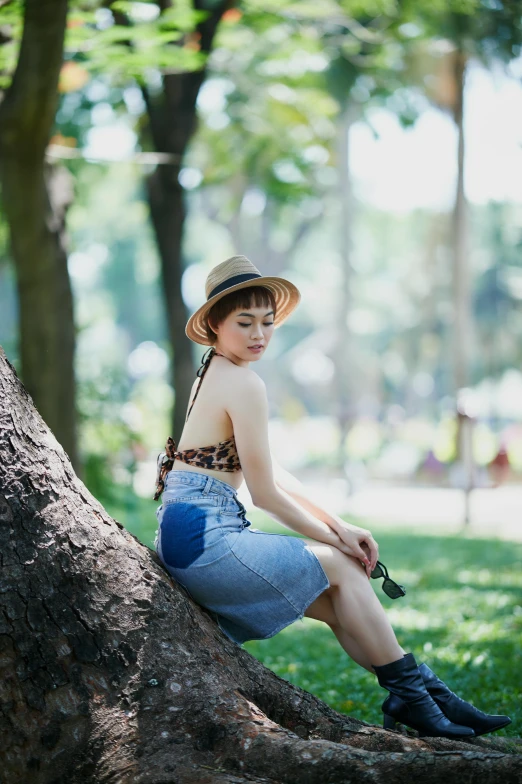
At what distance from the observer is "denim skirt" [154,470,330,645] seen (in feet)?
10.1

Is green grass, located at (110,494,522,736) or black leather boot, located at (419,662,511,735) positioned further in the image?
green grass, located at (110,494,522,736)

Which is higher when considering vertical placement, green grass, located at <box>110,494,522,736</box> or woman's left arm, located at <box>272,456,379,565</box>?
woman's left arm, located at <box>272,456,379,565</box>

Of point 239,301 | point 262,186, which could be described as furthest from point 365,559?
point 262,186

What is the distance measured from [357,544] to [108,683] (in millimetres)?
952

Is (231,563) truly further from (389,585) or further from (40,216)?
(40,216)

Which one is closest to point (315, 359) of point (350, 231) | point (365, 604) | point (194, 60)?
point (350, 231)

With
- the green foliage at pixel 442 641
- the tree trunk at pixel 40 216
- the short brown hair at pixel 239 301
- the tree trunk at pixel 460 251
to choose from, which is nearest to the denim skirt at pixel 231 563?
the short brown hair at pixel 239 301

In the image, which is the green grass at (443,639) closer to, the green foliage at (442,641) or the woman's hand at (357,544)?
the green foliage at (442,641)

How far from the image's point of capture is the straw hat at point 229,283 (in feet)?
11.0

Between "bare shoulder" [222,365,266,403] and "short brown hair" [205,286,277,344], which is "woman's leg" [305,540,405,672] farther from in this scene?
"short brown hair" [205,286,277,344]

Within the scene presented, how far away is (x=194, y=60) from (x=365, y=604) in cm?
623

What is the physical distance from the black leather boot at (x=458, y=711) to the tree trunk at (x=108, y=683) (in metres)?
0.25

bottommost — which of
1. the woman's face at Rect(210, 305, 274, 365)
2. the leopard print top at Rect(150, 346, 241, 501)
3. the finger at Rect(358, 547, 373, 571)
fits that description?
the finger at Rect(358, 547, 373, 571)

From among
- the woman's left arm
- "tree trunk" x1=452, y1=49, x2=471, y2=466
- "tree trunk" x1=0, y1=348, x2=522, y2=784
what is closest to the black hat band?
the woman's left arm
